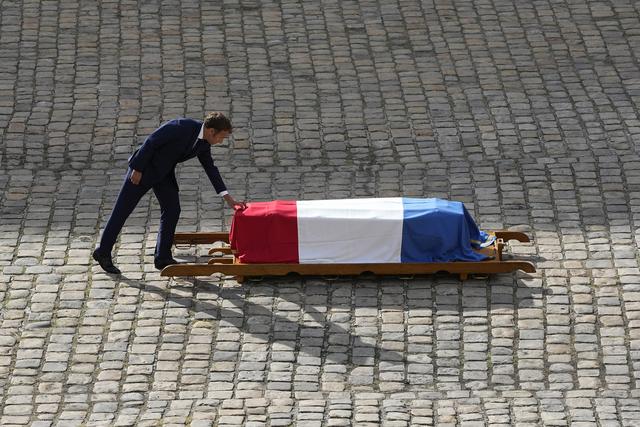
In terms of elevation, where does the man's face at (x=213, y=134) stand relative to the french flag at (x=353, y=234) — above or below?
above

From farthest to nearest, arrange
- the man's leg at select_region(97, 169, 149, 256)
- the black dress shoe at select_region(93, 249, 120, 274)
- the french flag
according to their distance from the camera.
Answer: the black dress shoe at select_region(93, 249, 120, 274)
the man's leg at select_region(97, 169, 149, 256)
the french flag

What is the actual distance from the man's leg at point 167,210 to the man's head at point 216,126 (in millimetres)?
576

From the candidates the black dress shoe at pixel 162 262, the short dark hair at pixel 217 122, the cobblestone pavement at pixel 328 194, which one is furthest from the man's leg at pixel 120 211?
the short dark hair at pixel 217 122

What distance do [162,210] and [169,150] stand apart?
65 cm

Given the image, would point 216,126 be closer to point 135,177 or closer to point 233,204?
point 233,204

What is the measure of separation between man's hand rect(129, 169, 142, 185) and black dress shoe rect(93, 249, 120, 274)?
75cm

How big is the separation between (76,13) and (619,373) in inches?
380

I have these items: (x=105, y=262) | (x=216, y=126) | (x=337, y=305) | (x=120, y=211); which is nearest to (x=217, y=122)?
(x=216, y=126)

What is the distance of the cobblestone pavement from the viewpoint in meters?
9.72

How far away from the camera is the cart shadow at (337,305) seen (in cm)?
1027

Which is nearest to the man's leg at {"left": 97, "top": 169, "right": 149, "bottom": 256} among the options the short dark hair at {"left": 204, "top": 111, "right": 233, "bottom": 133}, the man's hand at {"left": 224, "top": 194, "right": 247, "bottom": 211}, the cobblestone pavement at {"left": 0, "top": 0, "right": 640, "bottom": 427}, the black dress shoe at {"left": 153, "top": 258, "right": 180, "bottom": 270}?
the cobblestone pavement at {"left": 0, "top": 0, "right": 640, "bottom": 427}

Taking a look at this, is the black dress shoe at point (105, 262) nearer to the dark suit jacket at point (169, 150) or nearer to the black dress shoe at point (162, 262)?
the black dress shoe at point (162, 262)

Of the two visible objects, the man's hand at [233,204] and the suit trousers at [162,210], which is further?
the suit trousers at [162,210]

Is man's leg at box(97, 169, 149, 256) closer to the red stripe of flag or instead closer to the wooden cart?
the wooden cart
